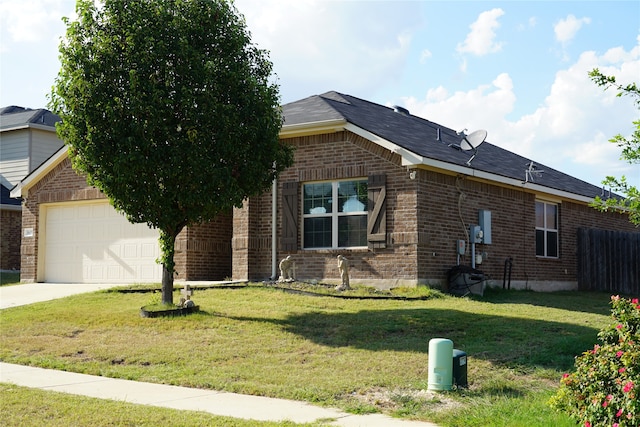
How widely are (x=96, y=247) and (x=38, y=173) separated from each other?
3.27m

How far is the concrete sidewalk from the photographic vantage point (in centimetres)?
737

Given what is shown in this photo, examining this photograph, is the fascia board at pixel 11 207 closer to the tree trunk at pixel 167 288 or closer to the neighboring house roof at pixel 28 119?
the neighboring house roof at pixel 28 119

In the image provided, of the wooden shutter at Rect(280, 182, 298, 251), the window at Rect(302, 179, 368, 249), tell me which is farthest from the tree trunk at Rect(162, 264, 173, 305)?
the window at Rect(302, 179, 368, 249)

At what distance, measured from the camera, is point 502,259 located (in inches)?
758

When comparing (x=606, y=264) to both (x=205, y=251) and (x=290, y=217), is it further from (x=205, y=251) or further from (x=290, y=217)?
(x=205, y=251)

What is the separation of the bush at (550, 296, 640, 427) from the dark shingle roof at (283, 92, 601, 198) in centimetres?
993

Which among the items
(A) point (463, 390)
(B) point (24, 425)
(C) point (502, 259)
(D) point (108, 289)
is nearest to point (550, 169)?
(C) point (502, 259)

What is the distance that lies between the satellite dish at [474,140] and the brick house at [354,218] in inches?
3.1

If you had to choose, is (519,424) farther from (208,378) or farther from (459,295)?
(459,295)

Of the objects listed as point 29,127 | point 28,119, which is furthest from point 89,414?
point 28,119

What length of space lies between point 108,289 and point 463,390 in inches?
442

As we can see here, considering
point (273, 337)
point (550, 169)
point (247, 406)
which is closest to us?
point (247, 406)

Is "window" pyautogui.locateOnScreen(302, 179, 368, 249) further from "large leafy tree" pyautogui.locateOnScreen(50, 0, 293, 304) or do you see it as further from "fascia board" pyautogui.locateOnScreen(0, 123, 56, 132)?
"fascia board" pyautogui.locateOnScreen(0, 123, 56, 132)

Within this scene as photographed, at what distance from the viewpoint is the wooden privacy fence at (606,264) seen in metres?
22.8
